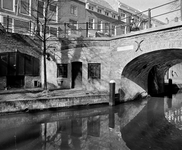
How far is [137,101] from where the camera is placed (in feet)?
42.0

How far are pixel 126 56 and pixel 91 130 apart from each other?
239 inches

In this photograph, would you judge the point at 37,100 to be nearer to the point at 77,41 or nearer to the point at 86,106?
the point at 86,106

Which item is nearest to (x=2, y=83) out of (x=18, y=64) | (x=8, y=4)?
(x=18, y=64)

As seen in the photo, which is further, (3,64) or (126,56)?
(3,64)

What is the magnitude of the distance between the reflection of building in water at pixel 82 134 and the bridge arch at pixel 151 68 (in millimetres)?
4715

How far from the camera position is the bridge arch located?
35.1 feet

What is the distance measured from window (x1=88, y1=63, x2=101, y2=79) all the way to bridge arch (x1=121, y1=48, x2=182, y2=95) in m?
2.00

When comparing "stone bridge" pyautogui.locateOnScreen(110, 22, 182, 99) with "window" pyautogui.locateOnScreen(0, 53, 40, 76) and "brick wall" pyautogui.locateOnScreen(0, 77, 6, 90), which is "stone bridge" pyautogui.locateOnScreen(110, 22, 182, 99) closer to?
"window" pyautogui.locateOnScreen(0, 53, 40, 76)

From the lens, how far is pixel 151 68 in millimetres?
14133

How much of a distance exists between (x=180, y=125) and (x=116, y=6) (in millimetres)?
27534

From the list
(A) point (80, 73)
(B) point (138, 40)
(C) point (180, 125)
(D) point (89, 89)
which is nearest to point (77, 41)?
(A) point (80, 73)

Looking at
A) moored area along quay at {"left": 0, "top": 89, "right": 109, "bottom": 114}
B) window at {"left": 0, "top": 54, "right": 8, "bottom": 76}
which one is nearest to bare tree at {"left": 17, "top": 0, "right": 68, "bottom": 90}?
moored area along quay at {"left": 0, "top": 89, "right": 109, "bottom": 114}

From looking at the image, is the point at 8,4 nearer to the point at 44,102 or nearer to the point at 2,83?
the point at 2,83

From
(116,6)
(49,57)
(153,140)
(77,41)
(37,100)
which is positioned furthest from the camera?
(116,6)
